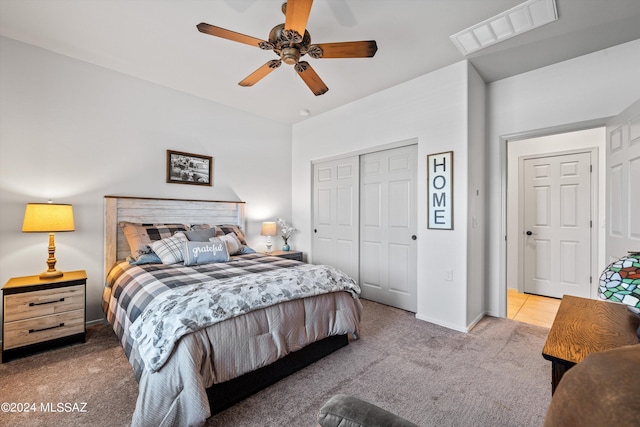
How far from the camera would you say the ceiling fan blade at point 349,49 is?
192 centimetres

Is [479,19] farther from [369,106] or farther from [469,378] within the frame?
[469,378]

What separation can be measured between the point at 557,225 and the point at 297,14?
14.0 feet

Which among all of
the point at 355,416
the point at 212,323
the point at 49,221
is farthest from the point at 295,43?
the point at 49,221

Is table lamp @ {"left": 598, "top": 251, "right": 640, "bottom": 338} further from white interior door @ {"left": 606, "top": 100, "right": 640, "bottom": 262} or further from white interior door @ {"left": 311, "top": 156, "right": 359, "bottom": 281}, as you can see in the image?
white interior door @ {"left": 311, "top": 156, "right": 359, "bottom": 281}

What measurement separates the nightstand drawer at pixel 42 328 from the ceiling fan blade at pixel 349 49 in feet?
9.77

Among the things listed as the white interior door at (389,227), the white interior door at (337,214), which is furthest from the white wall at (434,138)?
the white interior door at (337,214)

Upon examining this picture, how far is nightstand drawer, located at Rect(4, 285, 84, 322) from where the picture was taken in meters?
2.15

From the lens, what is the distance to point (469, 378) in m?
1.99

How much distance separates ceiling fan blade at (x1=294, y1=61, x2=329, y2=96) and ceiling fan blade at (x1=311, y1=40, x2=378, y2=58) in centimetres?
18

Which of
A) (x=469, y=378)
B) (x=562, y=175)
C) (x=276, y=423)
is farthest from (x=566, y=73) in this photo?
(x=276, y=423)

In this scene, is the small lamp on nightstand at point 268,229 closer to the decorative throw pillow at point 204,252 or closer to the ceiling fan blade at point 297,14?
the decorative throw pillow at point 204,252

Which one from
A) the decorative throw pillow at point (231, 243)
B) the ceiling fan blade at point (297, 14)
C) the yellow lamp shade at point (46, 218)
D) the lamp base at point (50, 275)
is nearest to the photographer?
the ceiling fan blade at point (297, 14)

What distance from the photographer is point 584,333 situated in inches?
42.4

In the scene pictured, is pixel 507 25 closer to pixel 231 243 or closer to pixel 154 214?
pixel 231 243
